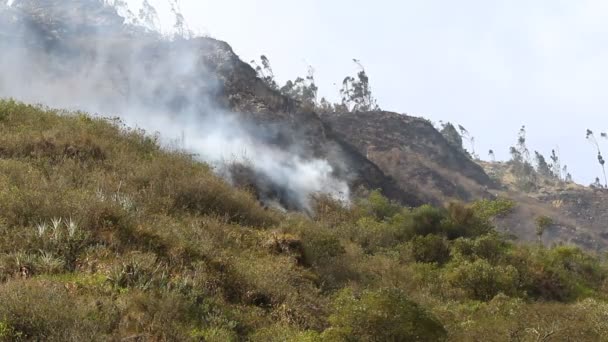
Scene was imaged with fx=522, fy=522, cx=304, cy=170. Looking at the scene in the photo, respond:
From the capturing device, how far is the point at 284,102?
1775 inches

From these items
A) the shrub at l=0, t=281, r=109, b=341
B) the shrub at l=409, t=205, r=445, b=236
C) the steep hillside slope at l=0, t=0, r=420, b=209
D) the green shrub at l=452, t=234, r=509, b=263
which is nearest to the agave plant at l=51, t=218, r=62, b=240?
the shrub at l=0, t=281, r=109, b=341

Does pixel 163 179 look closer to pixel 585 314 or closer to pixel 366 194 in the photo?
pixel 585 314

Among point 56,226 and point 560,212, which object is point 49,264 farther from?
point 560,212

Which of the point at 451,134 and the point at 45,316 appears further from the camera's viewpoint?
the point at 451,134

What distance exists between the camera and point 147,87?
1497 inches

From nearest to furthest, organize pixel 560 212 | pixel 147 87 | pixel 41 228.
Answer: pixel 41 228
pixel 147 87
pixel 560 212

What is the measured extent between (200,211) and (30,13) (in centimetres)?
4474

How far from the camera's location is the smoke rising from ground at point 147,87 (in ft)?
102

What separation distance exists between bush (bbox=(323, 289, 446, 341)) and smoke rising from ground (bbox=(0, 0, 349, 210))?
18.6 m

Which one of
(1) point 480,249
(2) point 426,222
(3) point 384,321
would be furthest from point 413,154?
(3) point 384,321

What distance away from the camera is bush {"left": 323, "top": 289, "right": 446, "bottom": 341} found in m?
6.39

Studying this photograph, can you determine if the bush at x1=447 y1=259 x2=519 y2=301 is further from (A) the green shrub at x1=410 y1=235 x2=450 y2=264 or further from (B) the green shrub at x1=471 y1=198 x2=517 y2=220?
(B) the green shrub at x1=471 y1=198 x2=517 y2=220

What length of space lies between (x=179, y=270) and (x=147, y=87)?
33494 mm

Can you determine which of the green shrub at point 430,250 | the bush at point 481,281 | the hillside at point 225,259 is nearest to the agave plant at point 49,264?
the hillside at point 225,259
